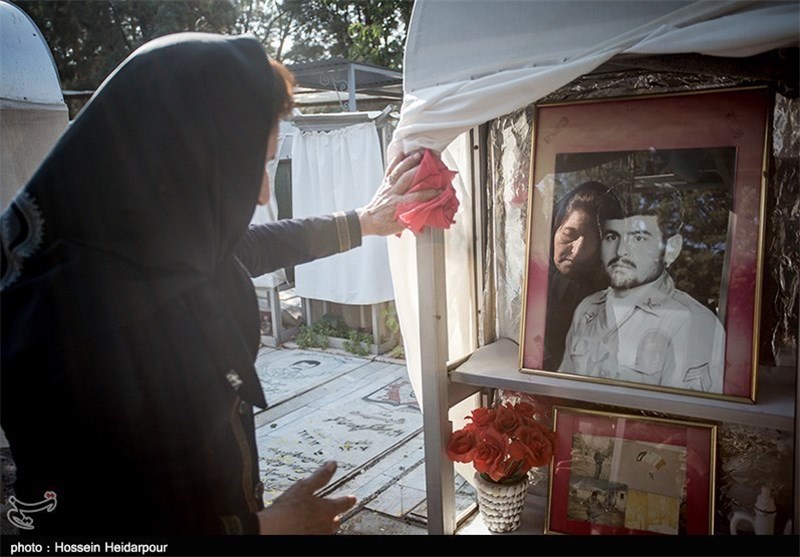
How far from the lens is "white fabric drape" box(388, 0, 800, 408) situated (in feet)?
3.33

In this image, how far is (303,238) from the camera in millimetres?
1428

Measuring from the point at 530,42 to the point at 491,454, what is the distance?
0.94m

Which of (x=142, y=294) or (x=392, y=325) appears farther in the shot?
(x=392, y=325)

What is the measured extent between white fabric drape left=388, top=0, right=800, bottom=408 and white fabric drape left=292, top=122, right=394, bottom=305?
99.3 inches

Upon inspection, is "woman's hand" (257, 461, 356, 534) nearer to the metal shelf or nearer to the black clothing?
the black clothing

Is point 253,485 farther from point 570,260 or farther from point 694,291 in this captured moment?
point 694,291

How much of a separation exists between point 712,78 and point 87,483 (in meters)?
1.44

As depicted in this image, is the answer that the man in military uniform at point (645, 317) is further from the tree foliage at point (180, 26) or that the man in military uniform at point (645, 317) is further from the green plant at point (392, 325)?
the tree foliage at point (180, 26)

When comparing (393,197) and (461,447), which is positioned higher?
(393,197)

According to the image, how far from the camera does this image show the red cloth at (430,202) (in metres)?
1.35

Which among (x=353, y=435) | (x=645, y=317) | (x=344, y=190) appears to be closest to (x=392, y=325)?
(x=344, y=190)

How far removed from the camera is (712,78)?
129 cm

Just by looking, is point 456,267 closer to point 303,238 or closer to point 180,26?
point 303,238

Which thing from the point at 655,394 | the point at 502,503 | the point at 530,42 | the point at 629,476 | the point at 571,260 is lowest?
the point at 502,503
